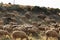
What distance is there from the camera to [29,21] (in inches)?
1337

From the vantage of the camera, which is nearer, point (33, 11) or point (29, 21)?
point (29, 21)

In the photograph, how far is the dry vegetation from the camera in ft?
60.2

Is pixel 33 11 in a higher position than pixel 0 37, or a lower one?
lower

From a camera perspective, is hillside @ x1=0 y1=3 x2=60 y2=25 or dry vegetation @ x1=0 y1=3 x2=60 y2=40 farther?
hillside @ x1=0 y1=3 x2=60 y2=25

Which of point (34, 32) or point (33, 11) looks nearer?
point (34, 32)

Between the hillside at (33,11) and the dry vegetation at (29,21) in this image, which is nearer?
the dry vegetation at (29,21)

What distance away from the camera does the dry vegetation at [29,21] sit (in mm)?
18341

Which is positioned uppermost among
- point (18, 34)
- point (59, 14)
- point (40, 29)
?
point (18, 34)

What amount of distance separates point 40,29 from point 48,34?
3889 millimetres

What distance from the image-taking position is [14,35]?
621 inches

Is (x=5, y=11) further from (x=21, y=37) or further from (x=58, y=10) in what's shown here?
(x=21, y=37)

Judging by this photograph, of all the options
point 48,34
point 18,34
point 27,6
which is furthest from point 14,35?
point 27,6

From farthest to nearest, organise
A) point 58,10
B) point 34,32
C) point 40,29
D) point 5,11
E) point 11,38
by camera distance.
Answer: point 58,10 < point 5,11 < point 40,29 < point 34,32 < point 11,38

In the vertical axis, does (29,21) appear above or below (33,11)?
above
